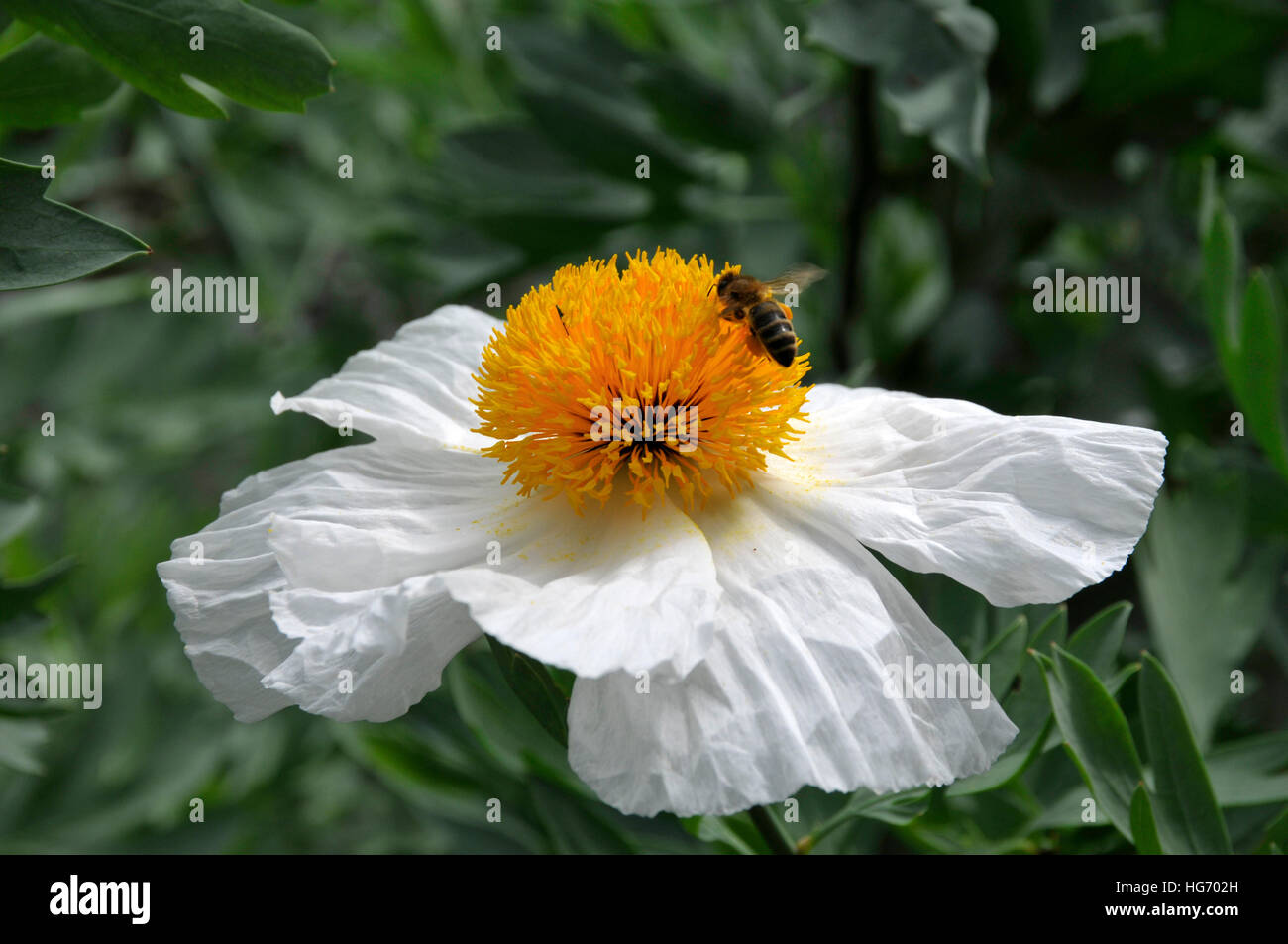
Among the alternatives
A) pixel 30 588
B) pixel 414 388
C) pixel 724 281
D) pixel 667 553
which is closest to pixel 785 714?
pixel 667 553

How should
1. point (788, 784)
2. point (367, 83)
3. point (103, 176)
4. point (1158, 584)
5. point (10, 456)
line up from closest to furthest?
point (788, 784) → point (1158, 584) → point (10, 456) → point (367, 83) → point (103, 176)

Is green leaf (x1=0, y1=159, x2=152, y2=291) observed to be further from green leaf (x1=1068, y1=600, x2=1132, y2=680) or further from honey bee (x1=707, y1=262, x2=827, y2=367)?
green leaf (x1=1068, y1=600, x2=1132, y2=680)

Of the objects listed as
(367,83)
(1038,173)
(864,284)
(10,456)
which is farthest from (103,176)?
(1038,173)

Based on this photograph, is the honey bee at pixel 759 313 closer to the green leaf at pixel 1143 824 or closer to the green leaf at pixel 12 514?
the green leaf at pixel 1143 824

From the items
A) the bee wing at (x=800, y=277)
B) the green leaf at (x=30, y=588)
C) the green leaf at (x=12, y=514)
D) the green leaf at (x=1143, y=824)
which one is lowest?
the green leaf at (x=1143, y=824)

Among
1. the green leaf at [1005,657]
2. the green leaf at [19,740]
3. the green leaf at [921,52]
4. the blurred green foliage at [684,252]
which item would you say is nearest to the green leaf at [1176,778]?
the blurred green foliage at [684,252]
